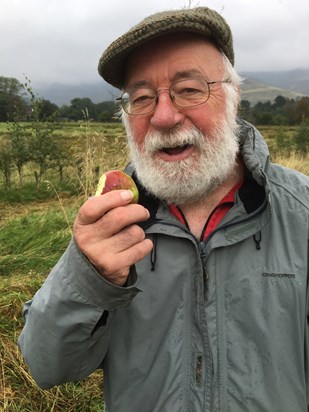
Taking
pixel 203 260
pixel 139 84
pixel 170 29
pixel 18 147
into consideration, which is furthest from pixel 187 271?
A: pixel 18 147

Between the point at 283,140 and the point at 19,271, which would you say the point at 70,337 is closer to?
the point at 19,271

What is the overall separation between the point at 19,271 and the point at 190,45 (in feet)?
12.5

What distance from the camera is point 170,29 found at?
1683 mm

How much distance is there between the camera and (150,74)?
71.6 inches

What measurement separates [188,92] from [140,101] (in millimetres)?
239

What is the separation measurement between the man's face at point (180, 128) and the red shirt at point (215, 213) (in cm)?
6

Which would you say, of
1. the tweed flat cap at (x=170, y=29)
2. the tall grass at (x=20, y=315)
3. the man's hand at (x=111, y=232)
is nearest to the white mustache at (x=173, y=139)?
the tweed flat cap at (x=170, y=29)

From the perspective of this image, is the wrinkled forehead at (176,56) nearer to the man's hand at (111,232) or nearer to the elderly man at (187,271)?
the elderly man at (187,271)

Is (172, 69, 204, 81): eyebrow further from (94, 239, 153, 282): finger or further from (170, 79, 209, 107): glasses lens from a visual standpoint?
(94, 239, 153, 282): finger

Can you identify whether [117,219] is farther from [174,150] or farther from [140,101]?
[140,101]

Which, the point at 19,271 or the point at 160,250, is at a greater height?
the point at 160,250

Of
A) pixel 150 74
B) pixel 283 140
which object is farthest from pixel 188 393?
pixel 283 140

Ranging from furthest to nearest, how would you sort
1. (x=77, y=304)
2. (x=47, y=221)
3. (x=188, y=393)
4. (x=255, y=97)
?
(x=255, y=97), (x=47, y=221), (x=188, y=393), (x=77, y=304)

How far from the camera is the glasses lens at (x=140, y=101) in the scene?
1834 mm
